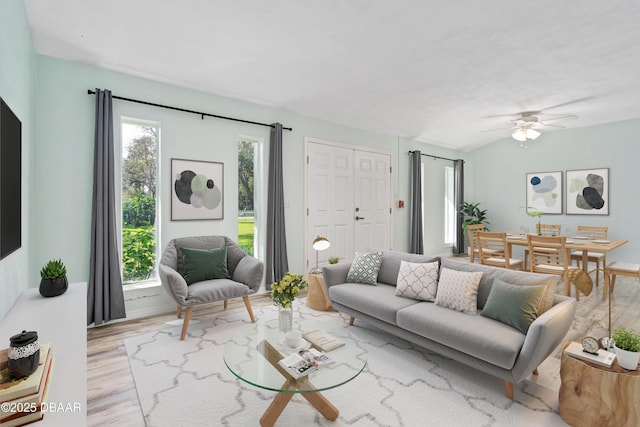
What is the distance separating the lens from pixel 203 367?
248cm

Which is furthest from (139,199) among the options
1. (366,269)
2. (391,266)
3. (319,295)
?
(391,266)

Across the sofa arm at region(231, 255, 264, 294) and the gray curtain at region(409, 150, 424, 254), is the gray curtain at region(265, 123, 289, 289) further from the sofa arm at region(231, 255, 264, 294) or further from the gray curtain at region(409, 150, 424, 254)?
the gray curtain at region(409, 150, 424, 254)

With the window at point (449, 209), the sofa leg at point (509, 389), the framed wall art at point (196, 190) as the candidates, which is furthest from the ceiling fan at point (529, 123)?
the framed wall art at point (196, 190)

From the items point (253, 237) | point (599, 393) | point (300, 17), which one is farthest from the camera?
point (253, 237)

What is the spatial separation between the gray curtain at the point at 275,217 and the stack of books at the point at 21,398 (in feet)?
11.0

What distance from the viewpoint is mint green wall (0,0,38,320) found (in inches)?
70.7

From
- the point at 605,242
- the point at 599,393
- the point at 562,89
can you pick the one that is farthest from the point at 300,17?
the point at 605,242

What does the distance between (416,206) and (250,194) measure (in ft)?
11.5

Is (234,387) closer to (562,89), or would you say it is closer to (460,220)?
(562,89)

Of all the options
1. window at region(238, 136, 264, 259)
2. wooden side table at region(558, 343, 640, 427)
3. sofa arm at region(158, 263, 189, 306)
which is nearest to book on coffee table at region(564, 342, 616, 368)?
wooden side table at region(558, 343, 640, 427)

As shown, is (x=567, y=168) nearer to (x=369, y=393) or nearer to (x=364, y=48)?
(x=364, y=48)

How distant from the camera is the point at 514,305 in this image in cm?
224

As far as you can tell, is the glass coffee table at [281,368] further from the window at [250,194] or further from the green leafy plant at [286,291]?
the window at [250,194]

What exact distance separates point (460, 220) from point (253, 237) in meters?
5.26
